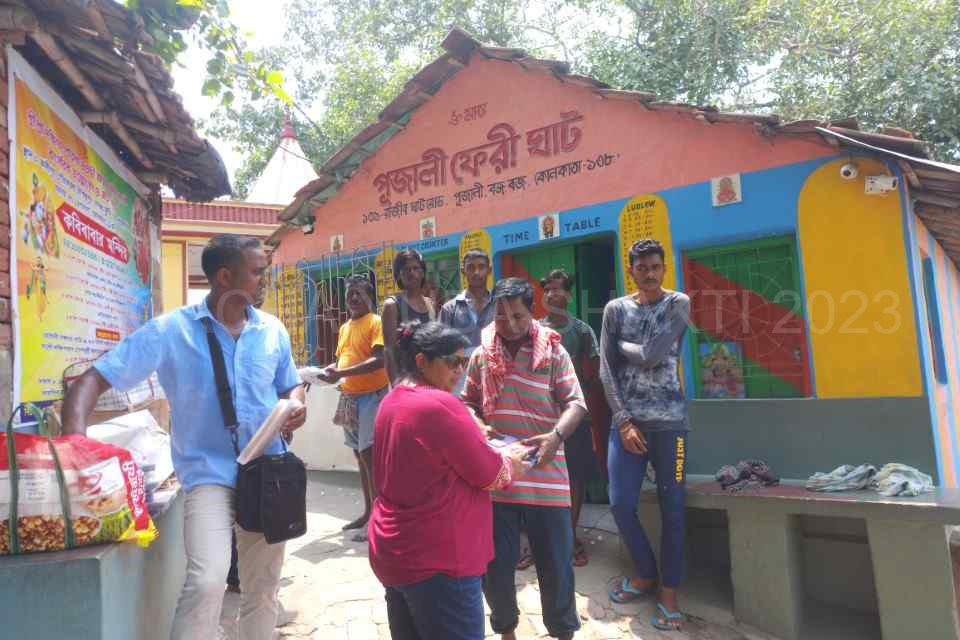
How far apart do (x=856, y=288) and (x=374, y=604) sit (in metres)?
3.74

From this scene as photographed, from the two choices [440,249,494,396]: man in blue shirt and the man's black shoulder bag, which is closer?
the man's black shoulder bag

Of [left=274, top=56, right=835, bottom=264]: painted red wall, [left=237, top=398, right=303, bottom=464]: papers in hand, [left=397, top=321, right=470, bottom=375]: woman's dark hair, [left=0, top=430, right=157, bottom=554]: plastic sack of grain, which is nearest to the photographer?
[left=0, top=430, right=157, bottom=554]: plastic sack of grain

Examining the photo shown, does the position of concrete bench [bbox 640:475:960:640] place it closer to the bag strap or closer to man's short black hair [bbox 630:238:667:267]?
man's short black hair [bbox 630:238:667:267]

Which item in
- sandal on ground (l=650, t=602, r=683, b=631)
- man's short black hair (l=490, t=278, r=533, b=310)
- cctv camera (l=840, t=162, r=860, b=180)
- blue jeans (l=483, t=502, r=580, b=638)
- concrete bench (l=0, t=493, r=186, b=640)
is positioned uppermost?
cctv camera (l=840, t=162, r=860, b=180)

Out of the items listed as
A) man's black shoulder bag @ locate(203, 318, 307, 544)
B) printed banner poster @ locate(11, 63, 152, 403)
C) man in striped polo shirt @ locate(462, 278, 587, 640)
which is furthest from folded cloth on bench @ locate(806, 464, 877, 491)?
printed banner poster @ locate(11, 63, 152, 403)

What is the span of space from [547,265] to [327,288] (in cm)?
318

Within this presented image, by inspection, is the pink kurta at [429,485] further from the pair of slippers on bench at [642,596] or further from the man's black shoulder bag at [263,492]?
the pair of slippers on bench at [642,596]

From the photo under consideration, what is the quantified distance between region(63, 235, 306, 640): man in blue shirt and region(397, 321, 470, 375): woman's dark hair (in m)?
0.60

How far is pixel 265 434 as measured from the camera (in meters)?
2.40

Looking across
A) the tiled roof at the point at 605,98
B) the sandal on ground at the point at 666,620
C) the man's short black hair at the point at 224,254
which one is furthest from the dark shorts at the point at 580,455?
the tiled roof at the point at 605,98

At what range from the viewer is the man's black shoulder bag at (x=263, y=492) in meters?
2.41

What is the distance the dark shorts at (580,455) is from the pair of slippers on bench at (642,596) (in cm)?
65

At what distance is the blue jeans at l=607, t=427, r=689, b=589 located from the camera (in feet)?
11.6

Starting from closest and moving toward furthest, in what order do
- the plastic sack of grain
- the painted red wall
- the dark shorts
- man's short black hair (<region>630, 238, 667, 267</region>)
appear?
the plastic sack of grain
man's short black hair (<region>630, 238, 667, 267</region>)
the dark shorts
the painted red wall
